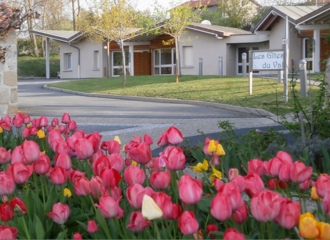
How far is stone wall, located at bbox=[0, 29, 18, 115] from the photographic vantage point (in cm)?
1126

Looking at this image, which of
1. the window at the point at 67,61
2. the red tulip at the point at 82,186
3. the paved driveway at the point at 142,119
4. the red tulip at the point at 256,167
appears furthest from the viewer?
the window at the point at 67,61

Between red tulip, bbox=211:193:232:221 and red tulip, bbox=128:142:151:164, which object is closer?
red tulip, bbox=211:193:232:221

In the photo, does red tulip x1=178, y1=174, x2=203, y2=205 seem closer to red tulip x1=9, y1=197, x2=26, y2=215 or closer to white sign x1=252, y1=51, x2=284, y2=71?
red tulip x1=9, y1=197, x2=26, y2=215

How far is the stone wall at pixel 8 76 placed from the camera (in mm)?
11260

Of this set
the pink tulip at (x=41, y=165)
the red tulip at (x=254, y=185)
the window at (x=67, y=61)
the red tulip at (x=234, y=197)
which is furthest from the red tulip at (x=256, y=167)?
the window at (x=67, y=61)

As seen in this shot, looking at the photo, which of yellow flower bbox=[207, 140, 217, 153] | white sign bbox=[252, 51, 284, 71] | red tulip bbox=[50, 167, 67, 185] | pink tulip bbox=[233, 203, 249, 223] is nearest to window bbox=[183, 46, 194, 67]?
white sign bbox=[252, 51, 284, 71]

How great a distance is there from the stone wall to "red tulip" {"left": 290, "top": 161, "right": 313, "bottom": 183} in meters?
10.3

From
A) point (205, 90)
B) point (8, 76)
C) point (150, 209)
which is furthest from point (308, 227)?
point (205, 90)

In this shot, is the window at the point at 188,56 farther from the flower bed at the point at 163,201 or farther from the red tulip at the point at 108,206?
the red tulip at the point at 108,206

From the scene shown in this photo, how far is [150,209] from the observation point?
1655 millimetres

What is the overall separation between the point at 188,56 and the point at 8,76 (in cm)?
2375

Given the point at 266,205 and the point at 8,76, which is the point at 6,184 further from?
the point at 8,76

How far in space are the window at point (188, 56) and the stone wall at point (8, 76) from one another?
23.3m

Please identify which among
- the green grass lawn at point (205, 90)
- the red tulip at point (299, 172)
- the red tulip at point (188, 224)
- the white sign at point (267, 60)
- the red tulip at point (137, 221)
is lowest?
the red tulip at point (137, 221)
